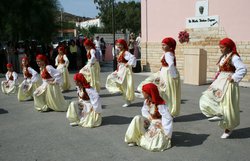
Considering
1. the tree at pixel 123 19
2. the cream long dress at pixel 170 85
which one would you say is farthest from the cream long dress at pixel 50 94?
the tree at pixel 123 19

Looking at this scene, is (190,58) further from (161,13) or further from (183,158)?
(183,158)

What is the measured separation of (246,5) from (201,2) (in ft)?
6.18

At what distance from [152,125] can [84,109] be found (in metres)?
1.94

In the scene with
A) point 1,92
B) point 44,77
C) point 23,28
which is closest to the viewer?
Result: point 44,77

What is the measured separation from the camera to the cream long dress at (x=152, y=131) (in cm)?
530

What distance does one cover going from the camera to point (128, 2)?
6078 centimetres

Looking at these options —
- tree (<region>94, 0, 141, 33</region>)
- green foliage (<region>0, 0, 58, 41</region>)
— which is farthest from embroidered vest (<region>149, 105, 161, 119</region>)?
tree (<region>94, 0, 141, 33</region>)

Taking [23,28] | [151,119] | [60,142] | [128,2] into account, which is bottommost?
[60,142]

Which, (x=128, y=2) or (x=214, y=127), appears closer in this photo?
(x=214, y=127)

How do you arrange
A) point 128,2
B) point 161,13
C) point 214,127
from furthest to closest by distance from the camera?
point 128,2 < point 161,13 < point 214,127

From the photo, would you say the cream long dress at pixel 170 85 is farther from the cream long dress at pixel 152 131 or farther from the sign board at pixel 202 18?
the sign board at pixel 202 18

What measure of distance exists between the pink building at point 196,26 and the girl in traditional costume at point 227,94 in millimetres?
6692

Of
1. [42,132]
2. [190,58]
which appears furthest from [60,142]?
[190,58]

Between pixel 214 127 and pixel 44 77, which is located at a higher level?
pixel 44 77
